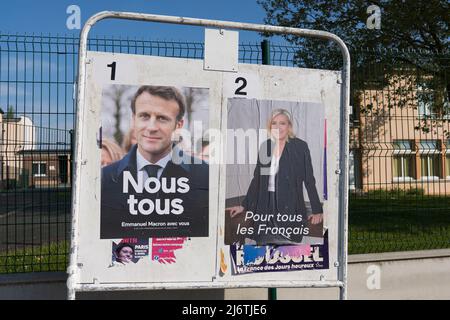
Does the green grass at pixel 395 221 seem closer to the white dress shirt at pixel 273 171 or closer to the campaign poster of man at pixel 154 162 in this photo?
the white dress shirt at pixel 273 171

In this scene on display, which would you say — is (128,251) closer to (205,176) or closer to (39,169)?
(205,176)

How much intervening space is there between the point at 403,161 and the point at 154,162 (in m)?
3.72

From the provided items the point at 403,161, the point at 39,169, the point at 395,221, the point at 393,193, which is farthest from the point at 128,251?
the point at 395,221

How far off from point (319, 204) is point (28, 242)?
3407 millimetres

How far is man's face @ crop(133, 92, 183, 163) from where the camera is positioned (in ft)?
12.2

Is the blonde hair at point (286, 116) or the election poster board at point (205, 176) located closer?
the election poster board at point (205, 176)

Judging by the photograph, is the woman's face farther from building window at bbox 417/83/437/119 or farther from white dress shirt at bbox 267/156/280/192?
building window at bbox 417/83/437/119

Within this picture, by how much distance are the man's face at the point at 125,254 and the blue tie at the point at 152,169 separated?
575 millimetres

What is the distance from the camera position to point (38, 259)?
541 cm

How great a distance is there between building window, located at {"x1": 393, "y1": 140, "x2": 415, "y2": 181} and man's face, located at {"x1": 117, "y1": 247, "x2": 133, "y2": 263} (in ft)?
11.6

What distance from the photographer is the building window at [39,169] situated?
16.5 ft

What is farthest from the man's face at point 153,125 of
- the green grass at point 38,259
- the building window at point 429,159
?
the building window at point 429,159
